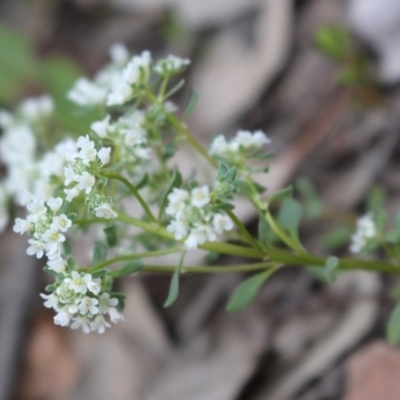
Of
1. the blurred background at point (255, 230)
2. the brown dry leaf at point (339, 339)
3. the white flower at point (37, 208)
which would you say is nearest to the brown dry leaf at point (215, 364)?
the blurred background at point (255, 230)

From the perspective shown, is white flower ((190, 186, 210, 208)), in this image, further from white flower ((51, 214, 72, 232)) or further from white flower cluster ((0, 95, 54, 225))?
white flower cluster ((0, 95, 54, 225))

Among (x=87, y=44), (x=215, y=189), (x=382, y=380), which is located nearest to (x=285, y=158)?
(x=382, y=380)

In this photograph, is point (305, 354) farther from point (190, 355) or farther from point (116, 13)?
point (116, 13)

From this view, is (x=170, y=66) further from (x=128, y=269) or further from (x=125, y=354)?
(x=125, y=354)

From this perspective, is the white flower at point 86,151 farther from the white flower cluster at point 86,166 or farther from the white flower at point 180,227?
the white flower at point 180,227

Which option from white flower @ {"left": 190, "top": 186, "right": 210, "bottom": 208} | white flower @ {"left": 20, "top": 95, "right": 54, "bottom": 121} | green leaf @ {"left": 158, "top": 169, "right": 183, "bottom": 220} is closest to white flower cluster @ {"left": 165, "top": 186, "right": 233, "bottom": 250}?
white flower @ {"left": 190, "top": 186, "right": 210, "bottom": 208}
